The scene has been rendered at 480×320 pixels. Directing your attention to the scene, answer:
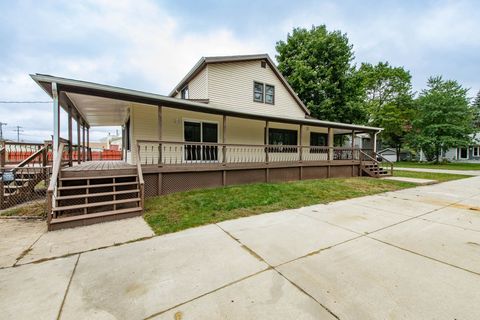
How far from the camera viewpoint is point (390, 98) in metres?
29.8

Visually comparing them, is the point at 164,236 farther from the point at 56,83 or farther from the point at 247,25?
the point at 247,25

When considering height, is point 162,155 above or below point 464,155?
below

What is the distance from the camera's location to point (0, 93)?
32.1 metres

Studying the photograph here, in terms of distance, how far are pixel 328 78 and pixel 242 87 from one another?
978 cm

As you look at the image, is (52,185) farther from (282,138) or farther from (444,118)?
(444,118)

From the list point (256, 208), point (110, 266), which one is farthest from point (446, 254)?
point (110, 266)

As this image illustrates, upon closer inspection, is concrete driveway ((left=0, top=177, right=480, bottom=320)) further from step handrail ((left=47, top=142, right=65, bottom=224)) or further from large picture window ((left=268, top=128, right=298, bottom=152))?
large picture window ((left=268, top=128, right=298, bottom=152))

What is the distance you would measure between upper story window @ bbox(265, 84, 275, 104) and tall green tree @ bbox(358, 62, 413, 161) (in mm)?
20873

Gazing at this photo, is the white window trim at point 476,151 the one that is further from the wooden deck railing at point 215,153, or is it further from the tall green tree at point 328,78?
the wooden deck railing at point 215,153

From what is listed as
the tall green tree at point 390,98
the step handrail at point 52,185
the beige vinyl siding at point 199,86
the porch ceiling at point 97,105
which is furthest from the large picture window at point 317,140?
the tall green tree at point 390,98

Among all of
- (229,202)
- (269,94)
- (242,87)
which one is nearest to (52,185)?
(229,202)

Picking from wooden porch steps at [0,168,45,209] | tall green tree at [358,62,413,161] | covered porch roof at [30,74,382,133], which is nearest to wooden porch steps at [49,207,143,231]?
wooden porch steps at [0,168,45,209]

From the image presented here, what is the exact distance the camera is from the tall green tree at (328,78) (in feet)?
57.8

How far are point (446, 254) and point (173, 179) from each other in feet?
22.9
